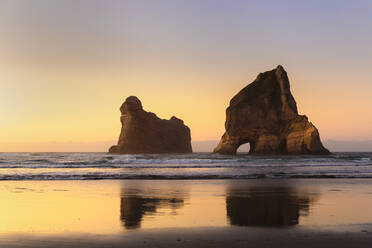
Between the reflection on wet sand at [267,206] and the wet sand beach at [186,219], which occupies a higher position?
the wet sand beach at [186,219]

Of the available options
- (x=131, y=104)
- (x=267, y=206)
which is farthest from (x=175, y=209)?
(x=131, y=104)

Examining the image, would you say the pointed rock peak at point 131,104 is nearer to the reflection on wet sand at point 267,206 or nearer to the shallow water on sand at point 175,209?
the shallow water on sand at point 175,209

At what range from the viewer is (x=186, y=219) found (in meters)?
11.6

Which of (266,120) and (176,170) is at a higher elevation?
(266,120)

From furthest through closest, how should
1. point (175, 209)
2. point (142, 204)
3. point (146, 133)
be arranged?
1. point (146, 133)
2. point (142, 204)
3. point (175, 209)

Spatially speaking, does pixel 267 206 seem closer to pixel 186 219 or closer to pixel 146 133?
pixel 186 219

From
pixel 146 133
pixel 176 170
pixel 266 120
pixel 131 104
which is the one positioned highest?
pixel 131 104

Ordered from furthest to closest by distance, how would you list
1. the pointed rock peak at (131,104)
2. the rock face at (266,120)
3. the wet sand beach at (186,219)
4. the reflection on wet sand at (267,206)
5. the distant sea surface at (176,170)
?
the pointed rock peak at (131,104) → the rock face at (266,120) → the distant sea surface at (176,170) → the reflection on wet sand at (267,206) → the wet sand beach at (186,219)

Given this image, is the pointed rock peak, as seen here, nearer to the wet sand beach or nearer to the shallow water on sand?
the shallow water on sand

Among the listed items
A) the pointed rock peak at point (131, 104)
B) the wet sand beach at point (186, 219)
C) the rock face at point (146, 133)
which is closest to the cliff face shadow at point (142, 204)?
the wet sand beach at point (186, 219)

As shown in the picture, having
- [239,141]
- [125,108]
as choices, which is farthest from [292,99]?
[125,108]

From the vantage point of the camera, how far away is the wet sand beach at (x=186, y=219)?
898 cm

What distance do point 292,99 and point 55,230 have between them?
100 metres

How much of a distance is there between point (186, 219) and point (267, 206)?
4007 millimetres
